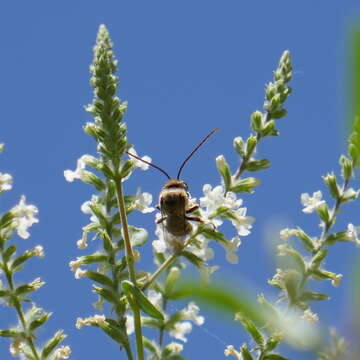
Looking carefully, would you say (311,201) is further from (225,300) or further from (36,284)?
(225,300)

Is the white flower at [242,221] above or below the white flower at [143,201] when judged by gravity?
below

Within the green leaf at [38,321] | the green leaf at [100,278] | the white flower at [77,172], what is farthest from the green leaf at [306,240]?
the green leaf at [38,321]

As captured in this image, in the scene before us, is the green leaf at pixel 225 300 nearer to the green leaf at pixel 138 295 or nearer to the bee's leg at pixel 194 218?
the green leaf at pixel 138 295

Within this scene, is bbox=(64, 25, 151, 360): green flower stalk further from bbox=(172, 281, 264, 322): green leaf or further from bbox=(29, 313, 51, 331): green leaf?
bbox=(172, 281, 264, 322): green leaf

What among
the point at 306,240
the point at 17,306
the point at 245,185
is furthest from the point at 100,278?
the point at 306,240

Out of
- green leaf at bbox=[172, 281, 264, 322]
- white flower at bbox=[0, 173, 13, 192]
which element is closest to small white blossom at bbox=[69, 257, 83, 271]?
white flower at bbox=[0, 173, 13, 192]

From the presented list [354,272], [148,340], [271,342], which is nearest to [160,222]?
[148,340]
